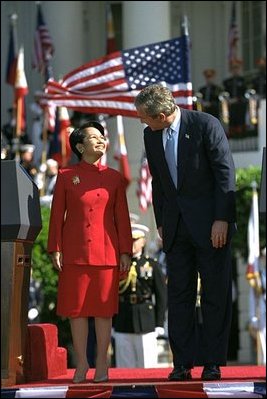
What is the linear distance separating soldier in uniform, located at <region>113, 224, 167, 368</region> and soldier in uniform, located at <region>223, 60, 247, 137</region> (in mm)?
13956

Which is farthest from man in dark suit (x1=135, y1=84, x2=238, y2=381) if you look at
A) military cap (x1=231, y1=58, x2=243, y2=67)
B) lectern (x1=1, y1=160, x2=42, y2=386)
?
military cap (x1=231, y1=58, x2=243, y2=67)

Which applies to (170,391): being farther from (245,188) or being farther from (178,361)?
(245,188)

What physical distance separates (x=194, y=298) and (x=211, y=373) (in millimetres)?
527

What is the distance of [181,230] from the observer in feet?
31.1

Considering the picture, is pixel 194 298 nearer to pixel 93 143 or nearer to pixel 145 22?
pixel 93 143

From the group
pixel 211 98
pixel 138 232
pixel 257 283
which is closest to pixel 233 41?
pixel 211 98

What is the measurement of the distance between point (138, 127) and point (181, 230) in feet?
66.7

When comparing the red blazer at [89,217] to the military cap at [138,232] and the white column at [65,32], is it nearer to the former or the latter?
the military cap at [138,232]

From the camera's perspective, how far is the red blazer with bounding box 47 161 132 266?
9.60 meters

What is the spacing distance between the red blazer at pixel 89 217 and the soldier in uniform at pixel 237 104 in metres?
19.2

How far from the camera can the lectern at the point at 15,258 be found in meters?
8.85

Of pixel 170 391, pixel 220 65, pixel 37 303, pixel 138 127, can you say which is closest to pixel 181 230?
pixel 170 391

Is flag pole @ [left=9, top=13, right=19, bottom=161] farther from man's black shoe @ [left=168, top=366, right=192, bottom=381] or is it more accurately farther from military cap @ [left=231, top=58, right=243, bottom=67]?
man's black shoe @ [left=168, top=366, right=192, bottom=381]

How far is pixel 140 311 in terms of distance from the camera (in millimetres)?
14898
